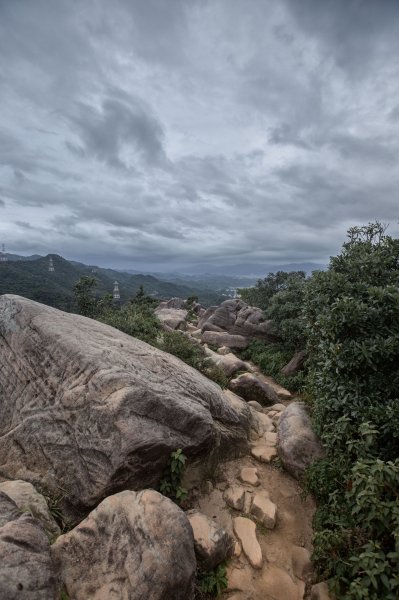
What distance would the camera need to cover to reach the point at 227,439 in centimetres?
1019

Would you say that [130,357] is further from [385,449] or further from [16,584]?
[385,449]

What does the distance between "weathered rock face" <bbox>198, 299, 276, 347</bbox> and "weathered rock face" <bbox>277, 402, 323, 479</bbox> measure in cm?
1559

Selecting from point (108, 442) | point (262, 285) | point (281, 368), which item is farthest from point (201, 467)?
point (262, 285)

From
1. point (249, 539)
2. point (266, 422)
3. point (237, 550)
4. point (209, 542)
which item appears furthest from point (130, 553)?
point (266, 422)

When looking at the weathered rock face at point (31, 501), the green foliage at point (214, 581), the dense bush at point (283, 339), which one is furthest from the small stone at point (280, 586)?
the dense bush at point (283, 339)

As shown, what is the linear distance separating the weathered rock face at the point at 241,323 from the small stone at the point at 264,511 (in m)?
18.1

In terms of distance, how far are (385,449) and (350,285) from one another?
14.2 feet

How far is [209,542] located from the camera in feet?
21.9

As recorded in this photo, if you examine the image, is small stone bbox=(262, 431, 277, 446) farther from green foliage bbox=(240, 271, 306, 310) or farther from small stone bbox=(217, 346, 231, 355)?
green foliage bbox=(240, 271, 306, 310)

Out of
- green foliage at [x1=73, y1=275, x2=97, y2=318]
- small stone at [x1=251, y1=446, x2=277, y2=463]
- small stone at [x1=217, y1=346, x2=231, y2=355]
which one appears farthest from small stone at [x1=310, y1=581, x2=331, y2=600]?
green foliage at [x1=73, y1=275, x2=97, y2=318]

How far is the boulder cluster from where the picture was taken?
532cm

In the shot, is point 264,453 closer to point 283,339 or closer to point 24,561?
point 24,561

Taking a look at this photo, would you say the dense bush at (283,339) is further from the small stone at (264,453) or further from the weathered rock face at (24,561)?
the weathered rock face at (24,561)

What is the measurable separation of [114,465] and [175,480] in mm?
1809
